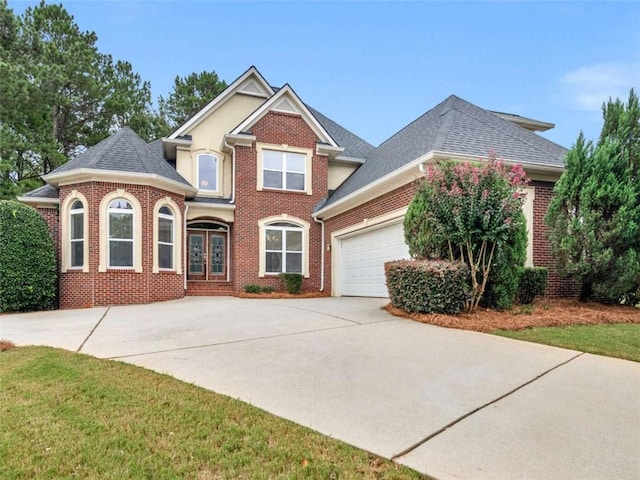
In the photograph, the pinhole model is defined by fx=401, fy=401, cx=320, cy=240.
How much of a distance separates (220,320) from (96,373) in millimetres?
3569

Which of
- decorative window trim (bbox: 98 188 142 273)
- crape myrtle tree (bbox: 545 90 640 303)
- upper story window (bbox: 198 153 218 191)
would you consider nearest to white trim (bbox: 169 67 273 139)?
upper story window (bbox: 198 153 218 191)

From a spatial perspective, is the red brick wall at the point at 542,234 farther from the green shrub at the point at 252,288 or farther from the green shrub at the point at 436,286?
the green shrub at the point at 252,288

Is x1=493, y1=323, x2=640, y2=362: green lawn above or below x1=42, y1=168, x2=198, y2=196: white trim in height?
below

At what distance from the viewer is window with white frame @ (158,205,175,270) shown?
488 inches

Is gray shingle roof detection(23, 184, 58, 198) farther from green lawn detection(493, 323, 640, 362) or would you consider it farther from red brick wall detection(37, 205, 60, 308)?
green lawn detection(493, 323, 640, 362)

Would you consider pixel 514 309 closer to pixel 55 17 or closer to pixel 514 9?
pixel 514 9

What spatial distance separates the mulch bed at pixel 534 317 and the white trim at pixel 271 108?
28.9 feet

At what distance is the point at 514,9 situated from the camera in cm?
1074

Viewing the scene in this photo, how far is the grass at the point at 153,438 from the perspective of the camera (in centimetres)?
246

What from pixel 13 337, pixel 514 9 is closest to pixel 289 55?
pixel 514 9

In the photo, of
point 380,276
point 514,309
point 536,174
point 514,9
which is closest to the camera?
point 514,309

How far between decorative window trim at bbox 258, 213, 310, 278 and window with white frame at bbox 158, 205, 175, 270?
122 inches

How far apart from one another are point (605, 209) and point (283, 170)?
10115 mm

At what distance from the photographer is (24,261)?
10312 mm
